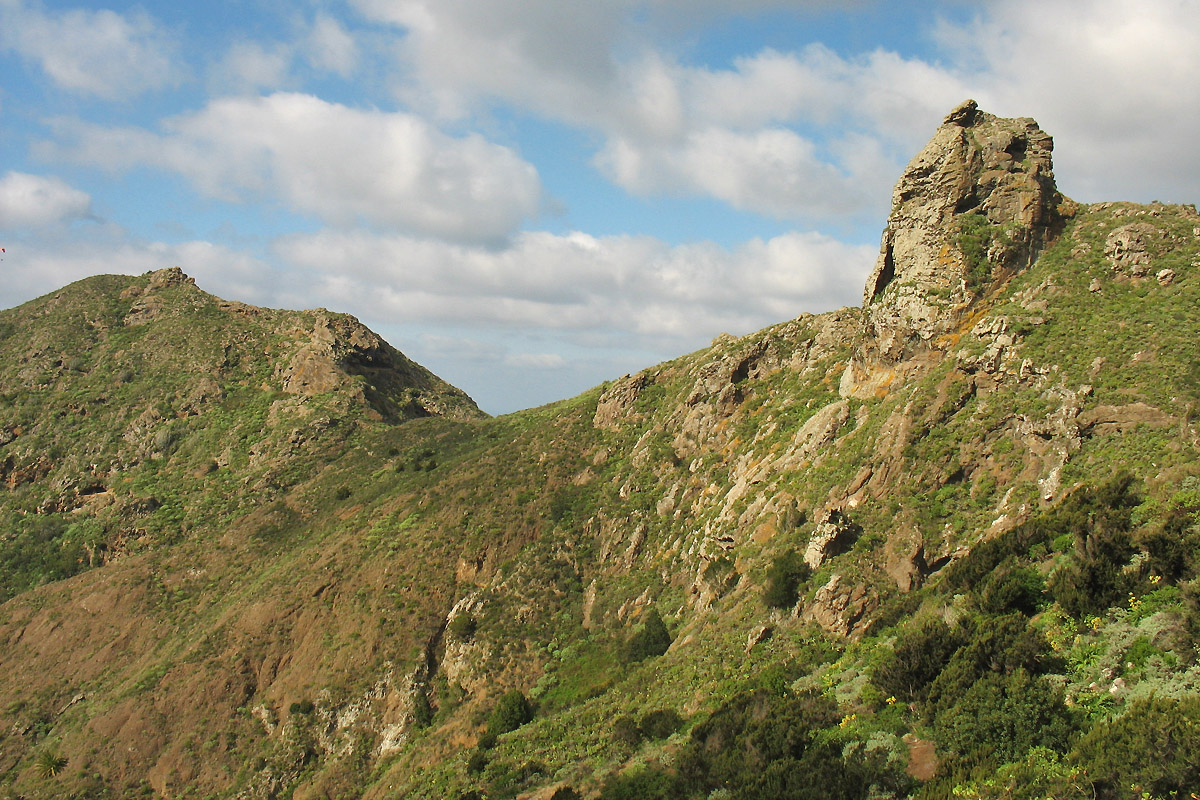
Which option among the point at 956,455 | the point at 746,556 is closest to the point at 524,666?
the point at 746,556

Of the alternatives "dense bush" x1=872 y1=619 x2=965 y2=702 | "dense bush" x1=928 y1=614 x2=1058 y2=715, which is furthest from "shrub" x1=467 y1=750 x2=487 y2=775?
"dense bush" x1=928 y1=614 x2=1058 y2=715

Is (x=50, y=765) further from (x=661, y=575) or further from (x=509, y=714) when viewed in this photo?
(x=661, y=575)

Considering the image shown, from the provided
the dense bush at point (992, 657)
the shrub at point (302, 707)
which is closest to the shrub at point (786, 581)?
the dense bush at point (992, 657)

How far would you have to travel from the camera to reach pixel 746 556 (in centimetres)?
3678

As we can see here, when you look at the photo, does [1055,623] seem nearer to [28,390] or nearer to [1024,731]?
[1024,731]

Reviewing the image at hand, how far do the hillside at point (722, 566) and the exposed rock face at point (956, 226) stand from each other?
0.67ft

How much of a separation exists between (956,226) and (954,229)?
0.68 feet

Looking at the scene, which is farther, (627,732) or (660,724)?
(627,732)

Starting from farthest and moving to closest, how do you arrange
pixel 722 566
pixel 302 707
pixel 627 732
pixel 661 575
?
pixel 302 707 → pixel 661 575 → pixel 722 566 → pixel 627 732

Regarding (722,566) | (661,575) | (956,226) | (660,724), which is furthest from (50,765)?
(956,226)

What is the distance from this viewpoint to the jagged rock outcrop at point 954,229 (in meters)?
38.2

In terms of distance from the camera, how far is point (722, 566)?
38375 mm

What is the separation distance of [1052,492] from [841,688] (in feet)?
36.7

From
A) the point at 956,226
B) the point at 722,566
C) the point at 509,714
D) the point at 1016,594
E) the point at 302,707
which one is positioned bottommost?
the point at 302,707
